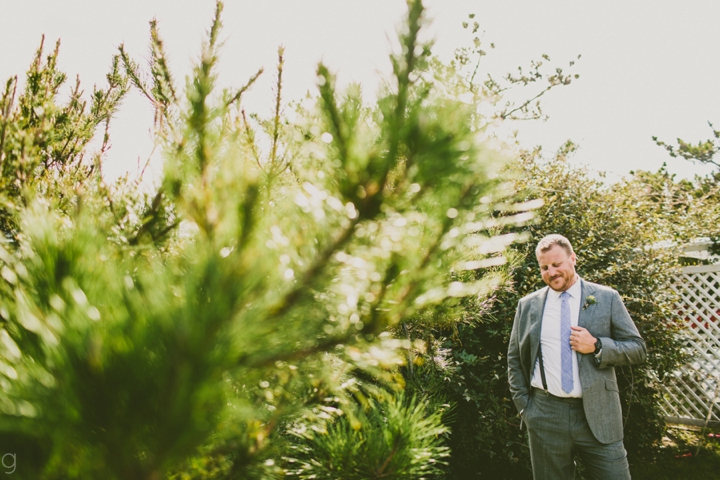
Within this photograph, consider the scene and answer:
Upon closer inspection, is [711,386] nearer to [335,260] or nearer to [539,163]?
[539,163]

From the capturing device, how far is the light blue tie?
2391mm

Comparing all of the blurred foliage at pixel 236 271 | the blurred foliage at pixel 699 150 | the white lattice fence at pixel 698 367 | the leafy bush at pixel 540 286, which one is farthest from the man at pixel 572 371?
the blurred foliage at pixel 699 150

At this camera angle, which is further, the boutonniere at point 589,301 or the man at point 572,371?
the boutonniere at point 589,301

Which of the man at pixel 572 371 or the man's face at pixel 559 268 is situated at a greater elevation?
the man's face at pixel 559 268

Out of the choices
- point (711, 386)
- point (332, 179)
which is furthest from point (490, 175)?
point (711, 386)

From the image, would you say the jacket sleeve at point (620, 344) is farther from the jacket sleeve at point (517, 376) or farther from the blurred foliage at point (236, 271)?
the blurred foliage at point (236, 271)

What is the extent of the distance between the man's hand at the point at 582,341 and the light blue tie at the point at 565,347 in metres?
0.06

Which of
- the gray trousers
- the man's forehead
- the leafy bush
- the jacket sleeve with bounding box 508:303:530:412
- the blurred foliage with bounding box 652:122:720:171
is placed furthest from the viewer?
the blurred foliage with bounding box 652:122:720:171

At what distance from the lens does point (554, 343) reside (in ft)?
8.23

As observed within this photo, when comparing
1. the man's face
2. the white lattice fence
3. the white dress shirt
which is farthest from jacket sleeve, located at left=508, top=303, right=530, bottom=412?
the white lattice fence

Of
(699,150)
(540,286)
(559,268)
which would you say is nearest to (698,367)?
(540,286)

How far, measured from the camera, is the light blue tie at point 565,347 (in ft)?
7.84

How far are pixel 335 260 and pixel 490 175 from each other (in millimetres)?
337

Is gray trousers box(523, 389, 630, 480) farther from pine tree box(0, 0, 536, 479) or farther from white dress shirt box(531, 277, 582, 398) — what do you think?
pine tree box(0, 0, 536, 479)
